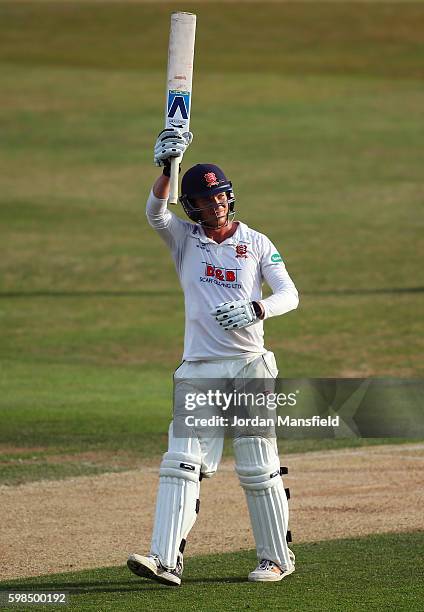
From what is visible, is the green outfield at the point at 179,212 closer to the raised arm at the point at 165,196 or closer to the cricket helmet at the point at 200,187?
the raised arm at the point at 165,196

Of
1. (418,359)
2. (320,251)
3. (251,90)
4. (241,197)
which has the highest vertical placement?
(251,90)

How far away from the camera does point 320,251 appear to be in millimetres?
27359

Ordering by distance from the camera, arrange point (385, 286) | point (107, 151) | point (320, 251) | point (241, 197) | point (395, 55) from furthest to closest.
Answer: point (395, 55), point (107, 151), point (241, 197), point (320, 251), point (385, 286)

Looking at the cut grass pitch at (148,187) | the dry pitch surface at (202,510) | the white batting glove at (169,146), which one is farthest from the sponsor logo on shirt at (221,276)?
the cut grass pitch at (148,187)

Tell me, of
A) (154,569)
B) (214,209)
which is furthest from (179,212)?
(154,569)

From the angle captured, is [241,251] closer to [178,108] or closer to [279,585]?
[178,108]

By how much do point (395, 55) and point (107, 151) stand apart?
Result: 16.7 metres

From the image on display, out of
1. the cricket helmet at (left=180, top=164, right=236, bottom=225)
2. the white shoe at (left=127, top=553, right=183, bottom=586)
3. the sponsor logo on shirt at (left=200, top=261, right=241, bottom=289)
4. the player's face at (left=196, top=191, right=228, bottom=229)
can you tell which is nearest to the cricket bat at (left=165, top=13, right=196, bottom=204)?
the cricket helmet at (left=180, top=164, right=236, bottom=225)

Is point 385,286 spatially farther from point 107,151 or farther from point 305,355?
point 107,151

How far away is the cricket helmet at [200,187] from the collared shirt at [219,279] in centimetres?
11

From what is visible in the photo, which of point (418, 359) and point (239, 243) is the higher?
point (418, 359)

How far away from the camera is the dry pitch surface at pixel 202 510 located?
9.10 meters

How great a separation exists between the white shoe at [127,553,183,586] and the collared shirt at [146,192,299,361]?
118 centimetres

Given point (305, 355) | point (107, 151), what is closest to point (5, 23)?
point (107, 151)
